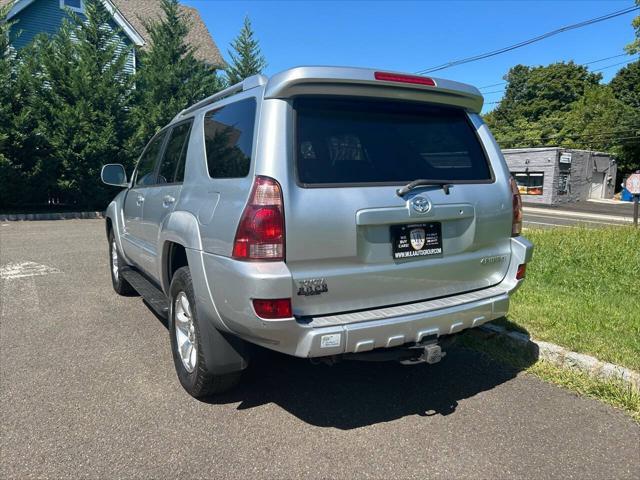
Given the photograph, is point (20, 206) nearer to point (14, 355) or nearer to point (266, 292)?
point (14, 355)

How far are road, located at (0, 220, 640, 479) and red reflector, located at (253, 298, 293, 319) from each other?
0.80m

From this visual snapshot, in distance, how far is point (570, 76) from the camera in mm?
64750

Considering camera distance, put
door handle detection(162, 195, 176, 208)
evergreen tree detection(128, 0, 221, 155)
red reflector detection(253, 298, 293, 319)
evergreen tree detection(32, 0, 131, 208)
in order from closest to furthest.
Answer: red reflector detection(253, 298, 293, 319) → door handle detection(162, 195, 176, 208) → evergreen tree detection(32, 0, 131, 208) → evergreen tree detection(128, 0, 221, 155)

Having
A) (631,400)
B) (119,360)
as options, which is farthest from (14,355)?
(631,400)

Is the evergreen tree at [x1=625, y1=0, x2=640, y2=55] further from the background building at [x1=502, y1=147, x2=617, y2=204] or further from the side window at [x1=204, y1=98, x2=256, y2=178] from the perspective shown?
the side window at [x1=204, y1=98, x2=256, y2=178]

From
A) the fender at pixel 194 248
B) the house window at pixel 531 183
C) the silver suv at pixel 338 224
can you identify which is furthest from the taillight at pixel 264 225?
the house window at pixel 531 183

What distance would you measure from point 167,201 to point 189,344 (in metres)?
1.14

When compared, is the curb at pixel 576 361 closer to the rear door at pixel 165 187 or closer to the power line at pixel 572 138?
the rear door at pixel 165 187

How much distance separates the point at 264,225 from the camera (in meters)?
2.49

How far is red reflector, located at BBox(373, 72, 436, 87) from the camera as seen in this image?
111 inches

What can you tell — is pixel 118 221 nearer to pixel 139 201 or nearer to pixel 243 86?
pixel 139 201

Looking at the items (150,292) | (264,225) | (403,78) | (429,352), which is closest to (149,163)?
(150,292)

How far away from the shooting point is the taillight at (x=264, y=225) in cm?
A: 249

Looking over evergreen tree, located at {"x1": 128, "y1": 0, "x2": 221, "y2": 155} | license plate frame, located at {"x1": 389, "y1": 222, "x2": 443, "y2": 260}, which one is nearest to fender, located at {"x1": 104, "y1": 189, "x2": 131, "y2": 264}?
license plate frame, located at {"x1": 389, "y1": 222, "x2": 443, "y2": 260}
